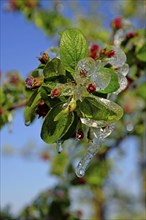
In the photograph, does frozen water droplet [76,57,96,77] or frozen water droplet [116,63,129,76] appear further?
frozen water droplet [116,63,129,76]

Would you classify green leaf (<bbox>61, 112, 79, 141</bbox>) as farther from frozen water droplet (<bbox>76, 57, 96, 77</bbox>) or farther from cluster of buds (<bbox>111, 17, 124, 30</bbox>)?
cluster of buds (<bbox>111, 17, 124, 30</bbox>)

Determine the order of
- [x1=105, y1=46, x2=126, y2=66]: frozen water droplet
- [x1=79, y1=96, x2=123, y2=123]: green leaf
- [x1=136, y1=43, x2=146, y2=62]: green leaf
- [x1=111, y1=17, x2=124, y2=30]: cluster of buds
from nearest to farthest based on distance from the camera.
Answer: [x1=79, y1=96, x2=123, y2=123]: green leaf < [x1=105, y1=46, x2=126, y2=66]: frozen water droplet < [x1=136, y1=43, x2=146, y2=62]: green leaf < [x1=111, y1=17, x2=124, y2=30]: cluster of buds

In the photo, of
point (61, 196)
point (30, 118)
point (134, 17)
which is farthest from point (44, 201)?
point (134, 17)

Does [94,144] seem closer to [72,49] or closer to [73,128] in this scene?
[73,128]

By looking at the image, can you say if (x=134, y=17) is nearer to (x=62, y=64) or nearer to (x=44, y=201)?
(x=44, y=201)

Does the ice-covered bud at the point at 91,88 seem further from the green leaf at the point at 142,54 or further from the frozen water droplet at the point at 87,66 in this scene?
the green leaf at the point at 142,54

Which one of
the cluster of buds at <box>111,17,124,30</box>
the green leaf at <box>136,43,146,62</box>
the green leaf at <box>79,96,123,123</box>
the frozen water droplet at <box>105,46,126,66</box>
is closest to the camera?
the green leaf at <box>79,96,123,123</box>

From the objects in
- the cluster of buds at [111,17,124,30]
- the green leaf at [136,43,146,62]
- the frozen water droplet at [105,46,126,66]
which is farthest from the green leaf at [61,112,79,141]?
the cluster of buds at [111,17,124,30]

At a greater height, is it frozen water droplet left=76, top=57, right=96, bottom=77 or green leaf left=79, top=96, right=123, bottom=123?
frozen water droplet left=76, top=57, right=96, bottom=77
